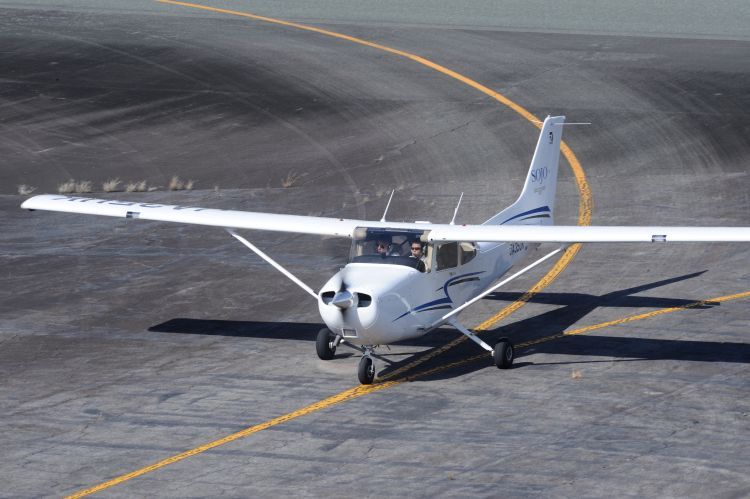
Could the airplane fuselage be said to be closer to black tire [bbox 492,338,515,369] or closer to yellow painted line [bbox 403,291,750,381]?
yellow painted line [bbox 403,291,750,381]

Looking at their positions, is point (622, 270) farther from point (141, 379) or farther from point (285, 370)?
point (141, 379)

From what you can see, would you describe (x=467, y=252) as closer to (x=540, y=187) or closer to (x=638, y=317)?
(x=638, y=317)

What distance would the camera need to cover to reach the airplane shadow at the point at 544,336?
67.1ft

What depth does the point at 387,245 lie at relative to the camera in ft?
64.8

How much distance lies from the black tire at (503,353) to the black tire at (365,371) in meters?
1.94

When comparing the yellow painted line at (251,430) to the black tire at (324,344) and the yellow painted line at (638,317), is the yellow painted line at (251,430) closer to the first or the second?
the black tire at (324,344)

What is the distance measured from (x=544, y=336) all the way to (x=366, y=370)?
4000 mm

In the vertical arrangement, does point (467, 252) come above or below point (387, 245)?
below

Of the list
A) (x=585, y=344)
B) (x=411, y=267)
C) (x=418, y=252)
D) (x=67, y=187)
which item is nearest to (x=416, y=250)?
(x=418, y=252)

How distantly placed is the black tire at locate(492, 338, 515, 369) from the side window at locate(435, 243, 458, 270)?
138cm

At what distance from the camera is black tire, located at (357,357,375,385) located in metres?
19.1

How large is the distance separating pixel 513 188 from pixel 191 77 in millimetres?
14628

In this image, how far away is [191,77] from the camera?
4278 centimetres

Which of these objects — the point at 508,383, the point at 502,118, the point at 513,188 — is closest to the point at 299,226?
the point at 508,383
